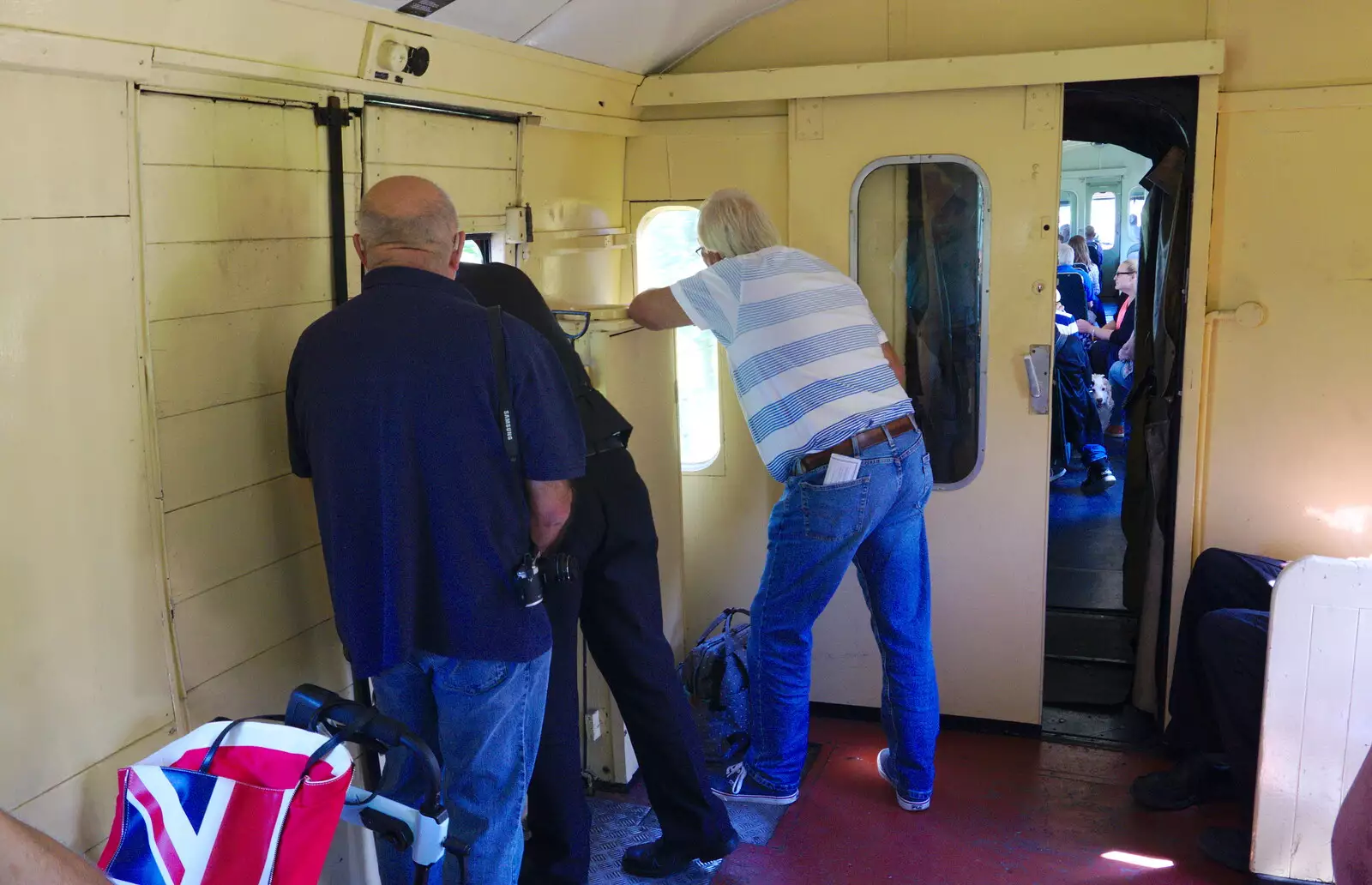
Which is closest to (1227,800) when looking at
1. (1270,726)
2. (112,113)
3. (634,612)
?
(1270,726)

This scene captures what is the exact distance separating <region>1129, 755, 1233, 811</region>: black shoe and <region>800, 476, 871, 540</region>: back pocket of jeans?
1409 mm

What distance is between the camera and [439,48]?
116 inches

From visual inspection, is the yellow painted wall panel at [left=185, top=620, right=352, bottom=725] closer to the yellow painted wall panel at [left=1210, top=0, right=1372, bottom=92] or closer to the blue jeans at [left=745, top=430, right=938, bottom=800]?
the blue jeans at [left=745, top=430, right=938, bottom=800]

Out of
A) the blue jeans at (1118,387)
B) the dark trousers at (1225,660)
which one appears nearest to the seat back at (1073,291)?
the blue jeans at (1118,387)

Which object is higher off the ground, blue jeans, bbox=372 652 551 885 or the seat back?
the seat back

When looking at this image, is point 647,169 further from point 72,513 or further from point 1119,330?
point 1119,330

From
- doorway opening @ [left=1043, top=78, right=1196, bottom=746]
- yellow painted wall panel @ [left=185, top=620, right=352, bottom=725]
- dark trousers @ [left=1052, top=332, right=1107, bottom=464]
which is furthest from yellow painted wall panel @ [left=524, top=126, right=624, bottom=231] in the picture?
dark trousers @ [left=1052, top=332, right=1107, bottom=464]

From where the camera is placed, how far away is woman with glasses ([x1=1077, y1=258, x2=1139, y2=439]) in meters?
8.45

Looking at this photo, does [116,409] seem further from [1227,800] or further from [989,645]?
[1227,800]

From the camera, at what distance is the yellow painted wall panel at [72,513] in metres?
1.95

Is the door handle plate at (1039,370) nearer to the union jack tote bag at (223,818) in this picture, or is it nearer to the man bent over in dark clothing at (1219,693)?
the man bent over in dark clothing at (1219,693)

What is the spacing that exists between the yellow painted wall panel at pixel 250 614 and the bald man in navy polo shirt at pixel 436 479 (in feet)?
0.86

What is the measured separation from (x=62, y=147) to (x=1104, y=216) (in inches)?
568

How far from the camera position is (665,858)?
11.3ft
